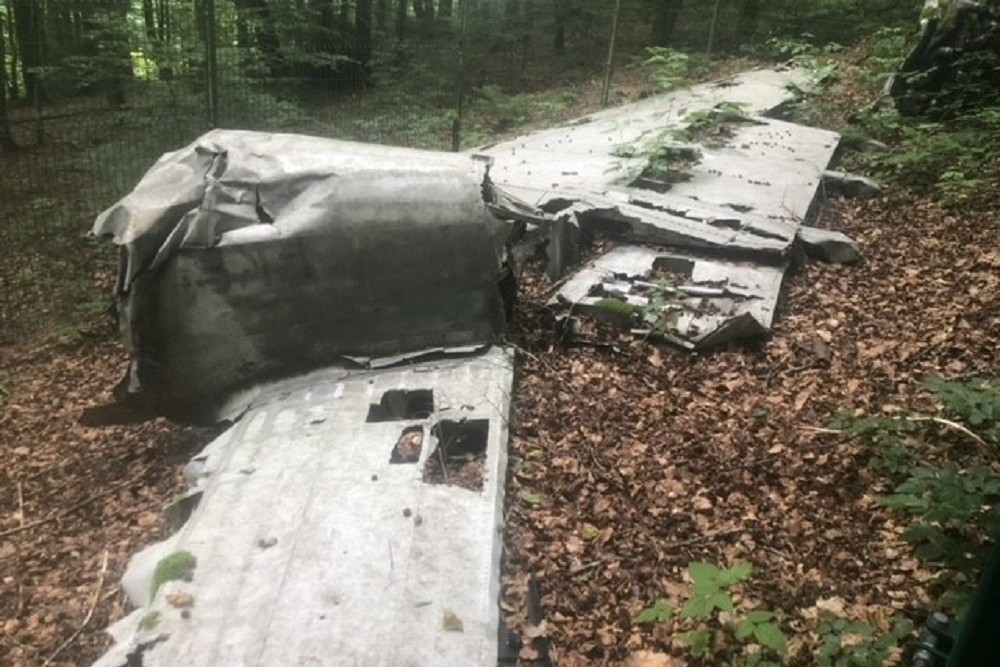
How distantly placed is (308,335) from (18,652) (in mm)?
2174

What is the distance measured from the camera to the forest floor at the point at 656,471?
10.5ft

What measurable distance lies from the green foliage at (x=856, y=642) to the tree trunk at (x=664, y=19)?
18.0m

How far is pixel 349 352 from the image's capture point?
15.4 feet

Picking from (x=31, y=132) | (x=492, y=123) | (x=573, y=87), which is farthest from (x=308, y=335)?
(x=573, y=87)

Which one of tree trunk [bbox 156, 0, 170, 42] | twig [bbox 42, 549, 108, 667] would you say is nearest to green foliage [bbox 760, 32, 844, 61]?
tree trunk [bbox 156, 0, 170, 42]

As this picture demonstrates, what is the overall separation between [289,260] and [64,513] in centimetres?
217

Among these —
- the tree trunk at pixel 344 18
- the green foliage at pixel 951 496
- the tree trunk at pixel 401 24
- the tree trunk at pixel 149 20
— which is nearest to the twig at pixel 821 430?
the green foliage at pixel 951 496

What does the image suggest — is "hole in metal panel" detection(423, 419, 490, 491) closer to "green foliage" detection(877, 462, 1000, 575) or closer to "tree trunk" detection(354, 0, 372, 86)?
"green foliage" detection(877, 462, 1000, 575)

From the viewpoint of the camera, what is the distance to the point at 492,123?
42.1 ft

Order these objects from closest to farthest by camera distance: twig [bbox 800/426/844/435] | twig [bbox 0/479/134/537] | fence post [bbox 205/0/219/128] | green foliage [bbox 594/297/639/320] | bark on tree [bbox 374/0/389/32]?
twig [bbox 800/426/844/435], twig [bbox 0/479/134/537], green foliage [bbox 594/297/639/320], fence post [bbox 205/0/219/128], bark on tree [bbox 374/0/389/32]

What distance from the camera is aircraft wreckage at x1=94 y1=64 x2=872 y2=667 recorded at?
9.54 feet

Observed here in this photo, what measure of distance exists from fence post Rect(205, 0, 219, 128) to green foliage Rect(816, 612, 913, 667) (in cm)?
728

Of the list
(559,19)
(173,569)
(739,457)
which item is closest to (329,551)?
(173,569)

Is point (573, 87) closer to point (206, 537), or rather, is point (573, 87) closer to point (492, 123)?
point (492, 123)
